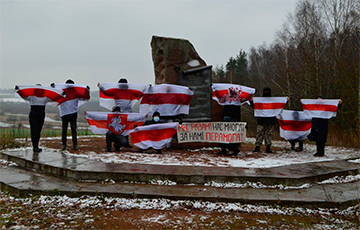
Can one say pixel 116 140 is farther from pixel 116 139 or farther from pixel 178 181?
pixel 178 181

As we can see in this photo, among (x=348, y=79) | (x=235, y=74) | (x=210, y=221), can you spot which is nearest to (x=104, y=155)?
(x=210, y=221)

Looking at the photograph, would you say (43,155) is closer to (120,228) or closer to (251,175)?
(120,228)

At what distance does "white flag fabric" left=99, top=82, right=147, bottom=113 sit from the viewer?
8172 millimetres

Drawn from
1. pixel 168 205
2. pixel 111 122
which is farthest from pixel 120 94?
pixel 168 205

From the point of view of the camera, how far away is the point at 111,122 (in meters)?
7.89

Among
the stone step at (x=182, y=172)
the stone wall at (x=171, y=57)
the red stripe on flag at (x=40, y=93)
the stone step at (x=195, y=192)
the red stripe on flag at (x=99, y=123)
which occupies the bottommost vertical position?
the stone step at (x=195, y=192)

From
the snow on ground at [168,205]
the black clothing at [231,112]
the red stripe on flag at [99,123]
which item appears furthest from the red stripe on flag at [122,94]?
the snow on ground at [168,205]

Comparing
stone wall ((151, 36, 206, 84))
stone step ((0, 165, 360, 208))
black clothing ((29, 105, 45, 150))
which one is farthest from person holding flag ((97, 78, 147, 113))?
stone step ((0, 165, 360, 208))

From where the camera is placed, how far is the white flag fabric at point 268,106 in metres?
8.74

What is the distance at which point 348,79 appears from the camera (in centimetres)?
1302

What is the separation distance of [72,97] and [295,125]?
7.04 m

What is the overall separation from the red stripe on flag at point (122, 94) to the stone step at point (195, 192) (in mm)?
3360

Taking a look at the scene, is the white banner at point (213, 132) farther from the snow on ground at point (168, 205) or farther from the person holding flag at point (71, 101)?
the snow on ground at point (168, 205)

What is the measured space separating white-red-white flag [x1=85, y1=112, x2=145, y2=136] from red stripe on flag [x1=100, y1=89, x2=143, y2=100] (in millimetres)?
597
